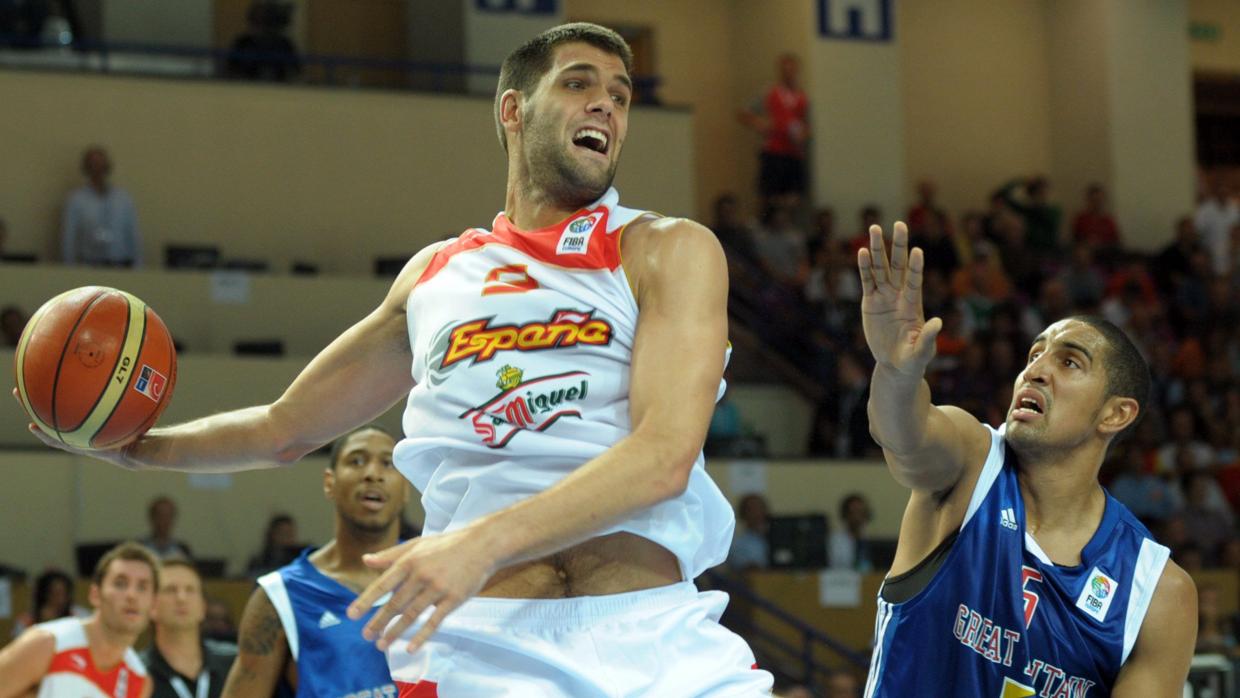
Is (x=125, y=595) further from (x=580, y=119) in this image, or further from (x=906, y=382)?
(x=580, y=119)

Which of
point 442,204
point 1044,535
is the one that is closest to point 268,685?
point 1044,535

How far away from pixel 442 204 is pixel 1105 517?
32.9 ft

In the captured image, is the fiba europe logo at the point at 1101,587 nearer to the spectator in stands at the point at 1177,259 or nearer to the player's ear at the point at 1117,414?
the player's ear at the point at 1117,414

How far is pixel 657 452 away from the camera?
2896mm

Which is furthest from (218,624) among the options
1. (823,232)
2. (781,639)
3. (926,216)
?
(926,216)

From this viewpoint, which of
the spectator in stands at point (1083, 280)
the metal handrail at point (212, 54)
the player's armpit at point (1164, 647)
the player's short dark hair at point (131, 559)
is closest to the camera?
the player's armpit at point (1164, 647)

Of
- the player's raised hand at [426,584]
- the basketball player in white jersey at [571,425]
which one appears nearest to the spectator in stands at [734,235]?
the basketball player in white jersey at [571,425]

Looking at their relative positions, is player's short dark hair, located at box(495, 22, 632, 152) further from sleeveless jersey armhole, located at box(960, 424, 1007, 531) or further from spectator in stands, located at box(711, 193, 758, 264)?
spectator in stands, located at box(711, 193, 758, 264)

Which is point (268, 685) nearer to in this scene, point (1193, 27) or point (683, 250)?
point (683, 250)

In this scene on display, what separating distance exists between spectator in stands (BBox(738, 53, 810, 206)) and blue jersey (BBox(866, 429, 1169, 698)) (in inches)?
434

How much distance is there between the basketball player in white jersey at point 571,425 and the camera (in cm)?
Result: 291

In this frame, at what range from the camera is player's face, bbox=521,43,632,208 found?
3.29 m

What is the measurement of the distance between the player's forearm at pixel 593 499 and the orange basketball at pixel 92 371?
1.25 meters

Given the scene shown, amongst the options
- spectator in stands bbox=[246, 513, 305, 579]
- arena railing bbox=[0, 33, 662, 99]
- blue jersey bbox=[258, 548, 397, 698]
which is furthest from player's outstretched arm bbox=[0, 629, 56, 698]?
arena railing bbox=[0, 33, 662, 99]
